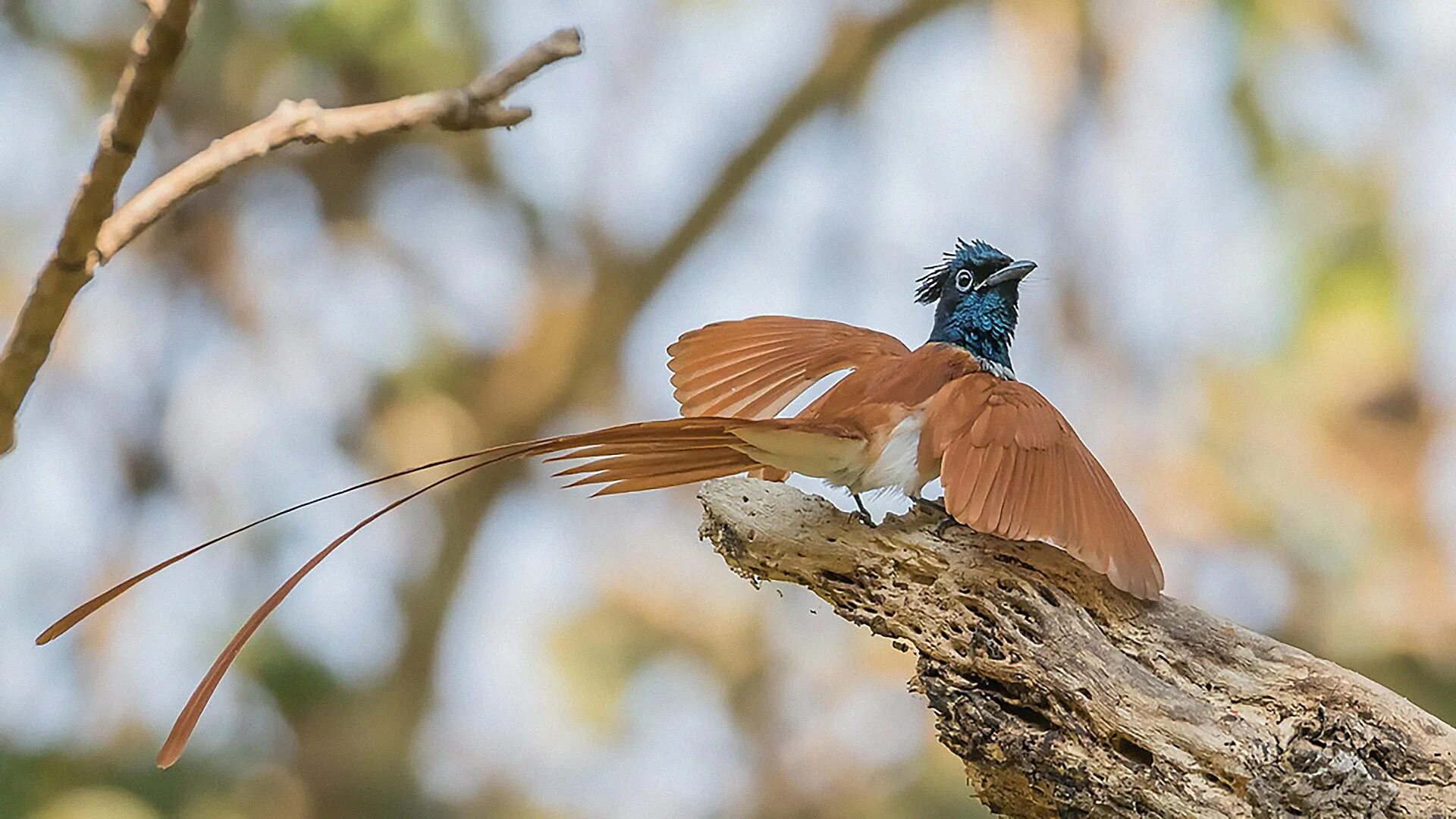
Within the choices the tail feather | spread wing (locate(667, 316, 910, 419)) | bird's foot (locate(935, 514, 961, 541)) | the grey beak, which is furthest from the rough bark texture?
the grey beak

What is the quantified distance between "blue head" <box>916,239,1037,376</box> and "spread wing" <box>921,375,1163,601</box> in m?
0.22

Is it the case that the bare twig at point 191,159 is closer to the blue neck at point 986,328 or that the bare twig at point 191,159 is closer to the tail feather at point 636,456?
the tail feather at point 636,456

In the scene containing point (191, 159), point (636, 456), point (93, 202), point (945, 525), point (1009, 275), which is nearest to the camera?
point (93, 202)

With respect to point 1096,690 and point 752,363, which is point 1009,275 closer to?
point 752,363

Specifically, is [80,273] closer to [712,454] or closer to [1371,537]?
[712,454]

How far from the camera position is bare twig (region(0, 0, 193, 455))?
1048 millimetres

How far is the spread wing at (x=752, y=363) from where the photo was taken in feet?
6.46

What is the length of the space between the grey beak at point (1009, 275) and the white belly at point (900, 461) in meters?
0.32

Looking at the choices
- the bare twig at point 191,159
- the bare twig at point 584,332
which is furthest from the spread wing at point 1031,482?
the bare twig at point 584,332

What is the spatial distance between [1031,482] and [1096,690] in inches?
8.9

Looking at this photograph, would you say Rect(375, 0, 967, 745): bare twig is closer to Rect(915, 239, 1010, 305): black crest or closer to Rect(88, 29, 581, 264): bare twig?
Rect(915, 239, 1010, 305): black crest

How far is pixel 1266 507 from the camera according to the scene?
4609 millimetres

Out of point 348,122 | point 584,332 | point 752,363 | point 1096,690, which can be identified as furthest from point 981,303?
point 584,332

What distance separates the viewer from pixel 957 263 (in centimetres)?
203
